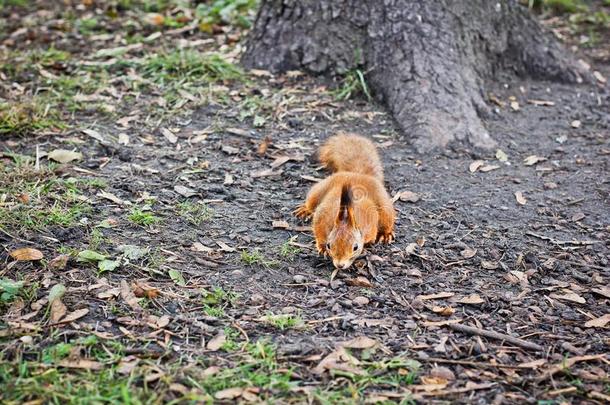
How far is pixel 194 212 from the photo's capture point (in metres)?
4.27

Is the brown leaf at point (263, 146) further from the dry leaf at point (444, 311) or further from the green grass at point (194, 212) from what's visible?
the dry leaf at point (444, 311)

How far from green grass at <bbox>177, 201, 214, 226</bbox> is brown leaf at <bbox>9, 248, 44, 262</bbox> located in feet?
2.68

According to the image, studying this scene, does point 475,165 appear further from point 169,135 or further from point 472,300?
point 169,135

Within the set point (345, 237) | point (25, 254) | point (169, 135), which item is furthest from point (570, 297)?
point (169, 135)

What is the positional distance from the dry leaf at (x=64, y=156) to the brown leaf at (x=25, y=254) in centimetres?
112

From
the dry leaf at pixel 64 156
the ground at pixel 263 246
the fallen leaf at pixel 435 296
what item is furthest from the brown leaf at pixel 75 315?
the dry leaf at pixel 64 156

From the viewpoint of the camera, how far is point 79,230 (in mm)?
3945

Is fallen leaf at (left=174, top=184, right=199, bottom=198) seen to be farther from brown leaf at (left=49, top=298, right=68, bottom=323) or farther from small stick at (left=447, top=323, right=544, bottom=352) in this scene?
small stick at (left=447, top=323, right=544, bottom=352)

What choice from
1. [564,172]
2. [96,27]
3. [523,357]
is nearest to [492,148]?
[564,172]

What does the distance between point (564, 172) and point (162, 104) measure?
271 centimetres

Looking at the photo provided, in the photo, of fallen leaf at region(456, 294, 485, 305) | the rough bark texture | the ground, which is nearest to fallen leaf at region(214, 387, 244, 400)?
the ground

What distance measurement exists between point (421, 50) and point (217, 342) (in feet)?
9.74

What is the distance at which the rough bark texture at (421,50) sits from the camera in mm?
5223

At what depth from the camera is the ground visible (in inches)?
120
